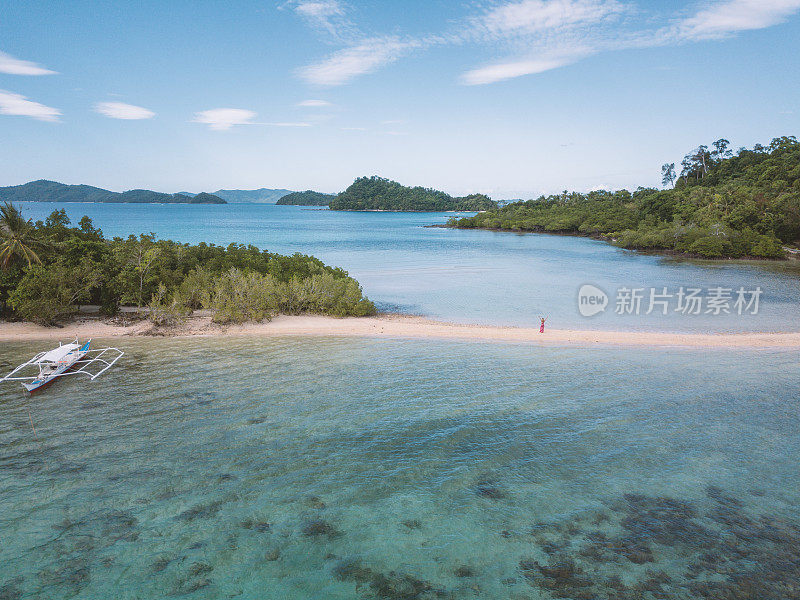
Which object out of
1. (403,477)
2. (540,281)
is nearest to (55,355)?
(403,477)

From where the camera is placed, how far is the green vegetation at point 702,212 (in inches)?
2502

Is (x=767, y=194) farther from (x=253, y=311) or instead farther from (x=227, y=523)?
(x=227, y=523)

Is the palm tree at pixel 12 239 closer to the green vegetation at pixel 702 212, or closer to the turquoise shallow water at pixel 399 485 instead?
the turquoise shallow water at pixel 399 485

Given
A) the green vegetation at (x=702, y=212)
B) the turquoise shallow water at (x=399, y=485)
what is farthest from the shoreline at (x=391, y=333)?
the green vegetation at (x=702, y=212)

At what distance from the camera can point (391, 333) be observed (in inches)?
962

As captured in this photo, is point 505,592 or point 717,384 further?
point 717,384

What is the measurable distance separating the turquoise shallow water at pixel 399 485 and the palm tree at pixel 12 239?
675 cm

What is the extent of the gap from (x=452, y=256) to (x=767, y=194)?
53414 mm

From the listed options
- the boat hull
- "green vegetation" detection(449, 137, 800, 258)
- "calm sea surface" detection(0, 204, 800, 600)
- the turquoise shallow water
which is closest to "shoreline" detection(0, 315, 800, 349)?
"calm sea surface" detection(0, 204, 800, 600)

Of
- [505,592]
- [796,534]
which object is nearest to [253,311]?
[505,592]

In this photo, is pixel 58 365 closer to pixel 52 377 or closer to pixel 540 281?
pixel 52 377

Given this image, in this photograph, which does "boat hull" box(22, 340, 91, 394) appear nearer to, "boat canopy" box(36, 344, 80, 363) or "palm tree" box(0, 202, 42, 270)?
"boat canopy" box(36, 344, 80, 363)

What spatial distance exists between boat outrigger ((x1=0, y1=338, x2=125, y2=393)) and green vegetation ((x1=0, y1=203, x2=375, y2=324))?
213 inches

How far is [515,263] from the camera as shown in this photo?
194ft
